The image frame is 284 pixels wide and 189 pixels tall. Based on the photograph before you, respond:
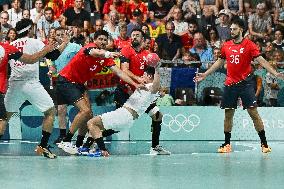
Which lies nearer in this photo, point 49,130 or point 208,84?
point 49,130

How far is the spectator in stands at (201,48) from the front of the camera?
22.6 meters

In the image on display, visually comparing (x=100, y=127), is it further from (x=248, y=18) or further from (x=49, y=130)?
(x=248, y=18)

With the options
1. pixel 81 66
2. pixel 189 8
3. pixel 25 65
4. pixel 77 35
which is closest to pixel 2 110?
pixel 25 65

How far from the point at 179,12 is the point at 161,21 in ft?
2.07

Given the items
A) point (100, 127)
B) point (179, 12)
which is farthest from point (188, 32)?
point (100, 127)

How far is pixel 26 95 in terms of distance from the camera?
16125 millimetres

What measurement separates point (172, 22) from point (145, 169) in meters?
10.4

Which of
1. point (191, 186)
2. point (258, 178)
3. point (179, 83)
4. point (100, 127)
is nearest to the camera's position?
point (191, 186)

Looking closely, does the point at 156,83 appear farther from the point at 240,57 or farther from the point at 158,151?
the point at 240,57

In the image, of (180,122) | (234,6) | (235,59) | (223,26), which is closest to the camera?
(235,59)

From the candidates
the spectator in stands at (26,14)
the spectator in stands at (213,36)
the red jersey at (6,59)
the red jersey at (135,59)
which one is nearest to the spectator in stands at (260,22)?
the spectator in stands at (213,36)

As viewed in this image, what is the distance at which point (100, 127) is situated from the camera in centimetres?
1614

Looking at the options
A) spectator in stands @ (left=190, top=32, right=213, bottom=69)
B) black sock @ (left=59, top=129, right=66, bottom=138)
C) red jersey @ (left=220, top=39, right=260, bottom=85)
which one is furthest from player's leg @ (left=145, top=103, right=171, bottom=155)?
spectator in stands @ (left=190, top=32, right=213, bottom=69)

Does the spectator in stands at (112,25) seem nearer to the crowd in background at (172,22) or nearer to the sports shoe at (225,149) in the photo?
the crowd in background at (172,22)
